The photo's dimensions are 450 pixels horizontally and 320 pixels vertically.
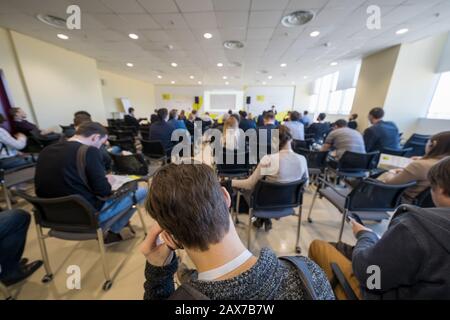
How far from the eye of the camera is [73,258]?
1.64 m

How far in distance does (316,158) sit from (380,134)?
1.19m

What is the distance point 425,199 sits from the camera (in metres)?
1.47

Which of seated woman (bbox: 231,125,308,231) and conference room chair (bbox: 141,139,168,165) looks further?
conference room chair (bbox: 141,139,168,165)

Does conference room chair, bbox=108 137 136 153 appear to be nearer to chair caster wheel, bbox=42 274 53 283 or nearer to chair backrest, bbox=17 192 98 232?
chair backrest, bbox=17 192 98 232

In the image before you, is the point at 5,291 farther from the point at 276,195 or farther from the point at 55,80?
the point at 55,80

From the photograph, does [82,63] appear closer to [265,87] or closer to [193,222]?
[193,222]

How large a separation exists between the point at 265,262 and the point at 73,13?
4543 millimetres

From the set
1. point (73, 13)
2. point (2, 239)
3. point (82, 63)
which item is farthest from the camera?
point (82, 63)

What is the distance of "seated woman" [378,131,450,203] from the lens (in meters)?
1.38

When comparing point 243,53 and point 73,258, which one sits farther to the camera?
A: point 243,53

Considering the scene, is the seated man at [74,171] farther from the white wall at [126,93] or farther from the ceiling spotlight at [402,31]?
the white wall at [126,93]

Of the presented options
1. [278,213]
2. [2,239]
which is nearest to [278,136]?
[278,213]

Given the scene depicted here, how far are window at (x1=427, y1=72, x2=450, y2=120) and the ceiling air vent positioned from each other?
27.8ft

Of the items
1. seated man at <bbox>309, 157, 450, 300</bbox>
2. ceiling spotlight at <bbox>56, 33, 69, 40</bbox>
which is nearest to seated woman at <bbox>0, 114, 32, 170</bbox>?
ceiling spotlight at <bbox>56, 33, 69, 40</bbox>
